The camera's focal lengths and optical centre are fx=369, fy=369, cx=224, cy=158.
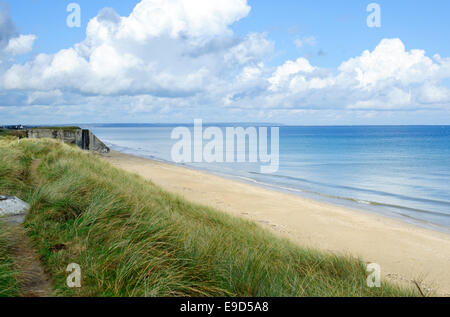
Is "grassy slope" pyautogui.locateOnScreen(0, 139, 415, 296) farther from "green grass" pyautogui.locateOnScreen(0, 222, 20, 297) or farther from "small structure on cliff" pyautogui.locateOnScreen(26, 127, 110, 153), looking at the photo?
"small structure on cliff" pyautogui.locateOnScreen(26, 127, 110, 153)

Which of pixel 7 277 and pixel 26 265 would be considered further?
pixel 26 265

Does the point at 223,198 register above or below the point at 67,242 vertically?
below

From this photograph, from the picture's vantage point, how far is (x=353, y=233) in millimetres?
11680

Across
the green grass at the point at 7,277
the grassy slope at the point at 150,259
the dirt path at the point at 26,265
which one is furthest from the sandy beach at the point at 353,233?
the green grass at the point at 7,277

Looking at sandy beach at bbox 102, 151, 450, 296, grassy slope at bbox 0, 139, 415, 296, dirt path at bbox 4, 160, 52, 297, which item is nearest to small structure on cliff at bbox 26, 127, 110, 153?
sandy beach at bbox 102, 151, 450, 296

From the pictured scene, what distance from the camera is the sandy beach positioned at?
8688mm

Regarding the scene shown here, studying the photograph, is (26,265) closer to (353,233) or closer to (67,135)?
(353,233)

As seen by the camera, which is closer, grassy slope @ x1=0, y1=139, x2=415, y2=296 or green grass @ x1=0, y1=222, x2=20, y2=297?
green grass @ x1=0, y1=222, x2=20, y2=297

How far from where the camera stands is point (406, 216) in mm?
15414

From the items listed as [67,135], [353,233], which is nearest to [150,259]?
[353,233]
